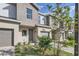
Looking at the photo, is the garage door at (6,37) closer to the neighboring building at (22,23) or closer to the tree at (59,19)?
the neighboring building at (22,23)

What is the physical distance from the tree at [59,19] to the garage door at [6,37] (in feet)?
2.48

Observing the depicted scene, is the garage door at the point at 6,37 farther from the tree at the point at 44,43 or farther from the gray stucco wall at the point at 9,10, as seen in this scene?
the tree at the point at 44,43

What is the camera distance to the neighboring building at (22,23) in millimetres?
2736

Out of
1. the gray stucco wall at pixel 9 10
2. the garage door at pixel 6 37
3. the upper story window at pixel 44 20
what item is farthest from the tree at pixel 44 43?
the gray stucco wall at pixel 9 10

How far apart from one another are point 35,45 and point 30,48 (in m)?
0.10

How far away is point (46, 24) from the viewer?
2.78m

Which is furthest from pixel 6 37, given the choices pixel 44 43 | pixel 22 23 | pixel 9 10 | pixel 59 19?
pixel 59 19

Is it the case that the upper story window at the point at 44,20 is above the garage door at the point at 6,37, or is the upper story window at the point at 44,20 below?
above

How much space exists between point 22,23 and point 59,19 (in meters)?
0.64

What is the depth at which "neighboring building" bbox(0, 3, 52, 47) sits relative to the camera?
2736 millimetres

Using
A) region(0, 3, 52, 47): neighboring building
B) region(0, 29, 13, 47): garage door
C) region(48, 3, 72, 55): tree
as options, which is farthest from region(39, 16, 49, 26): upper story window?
region(0, 29, 13, 47): garage door

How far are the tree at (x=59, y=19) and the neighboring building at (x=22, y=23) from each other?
108mm

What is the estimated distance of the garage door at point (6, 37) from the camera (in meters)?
2.74

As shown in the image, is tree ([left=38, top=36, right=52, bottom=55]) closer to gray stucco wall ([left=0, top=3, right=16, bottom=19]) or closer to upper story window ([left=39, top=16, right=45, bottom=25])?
upper story window ([left=39, top=16, right=45, bottom=25])
